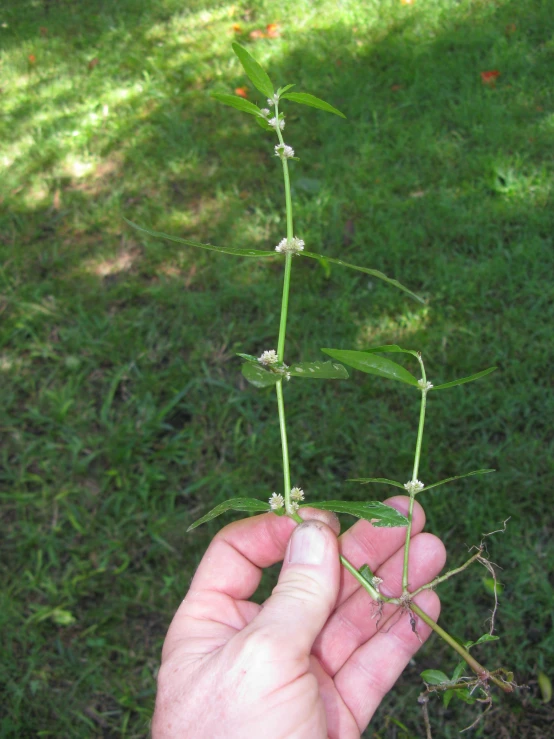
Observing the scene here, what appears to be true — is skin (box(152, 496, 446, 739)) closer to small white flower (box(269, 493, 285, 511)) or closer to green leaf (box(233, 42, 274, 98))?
small white flower (box(269, 493, 285, 511))

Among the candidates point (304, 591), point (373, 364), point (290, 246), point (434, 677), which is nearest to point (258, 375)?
point (373, 364)

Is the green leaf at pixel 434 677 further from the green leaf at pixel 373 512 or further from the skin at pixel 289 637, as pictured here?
the green leaf at pixel 373 512

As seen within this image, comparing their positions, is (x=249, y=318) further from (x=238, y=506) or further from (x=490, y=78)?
(x=490, y=78)

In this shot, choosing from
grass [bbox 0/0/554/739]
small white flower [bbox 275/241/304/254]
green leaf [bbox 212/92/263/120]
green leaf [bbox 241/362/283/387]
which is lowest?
grass [bbox 0/0/554/739]

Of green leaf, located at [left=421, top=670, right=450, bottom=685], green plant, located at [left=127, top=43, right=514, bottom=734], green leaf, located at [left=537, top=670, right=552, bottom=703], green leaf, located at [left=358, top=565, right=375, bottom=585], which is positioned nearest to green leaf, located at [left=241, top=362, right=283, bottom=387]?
green plant, located at [left=127, top=43, right=514, bottom=734]

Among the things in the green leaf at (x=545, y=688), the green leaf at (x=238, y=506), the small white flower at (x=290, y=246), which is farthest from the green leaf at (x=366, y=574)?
the green leaf at (x=545, y=688)
